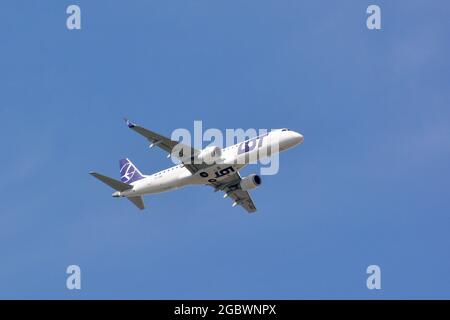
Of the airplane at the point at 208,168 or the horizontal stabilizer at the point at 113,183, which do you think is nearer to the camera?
the airplane at the point at 208,168

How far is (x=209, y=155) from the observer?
87688 millimetres

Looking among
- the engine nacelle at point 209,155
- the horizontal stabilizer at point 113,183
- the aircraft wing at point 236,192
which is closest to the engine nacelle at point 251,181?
the aircraft wing at point 236,192

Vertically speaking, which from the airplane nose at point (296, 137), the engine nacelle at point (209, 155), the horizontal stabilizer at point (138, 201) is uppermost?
the airplane nose at point (296, 137)

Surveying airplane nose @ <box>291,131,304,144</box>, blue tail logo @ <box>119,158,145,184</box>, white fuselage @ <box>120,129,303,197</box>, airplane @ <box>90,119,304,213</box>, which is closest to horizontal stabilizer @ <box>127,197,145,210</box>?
airplane @ <box>90,119,304,213</box>

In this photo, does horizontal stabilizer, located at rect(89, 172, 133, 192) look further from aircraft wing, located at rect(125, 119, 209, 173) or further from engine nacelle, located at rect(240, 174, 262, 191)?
engine nacelle, located at rect(240, 174, 262, 191)

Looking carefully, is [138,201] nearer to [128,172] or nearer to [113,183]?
[113,183]

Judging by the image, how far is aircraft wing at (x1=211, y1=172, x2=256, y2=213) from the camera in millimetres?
94938

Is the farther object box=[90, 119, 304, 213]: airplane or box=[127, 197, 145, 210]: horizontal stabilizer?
box=[127, 197, 145, 210]: horizontal stabilizer

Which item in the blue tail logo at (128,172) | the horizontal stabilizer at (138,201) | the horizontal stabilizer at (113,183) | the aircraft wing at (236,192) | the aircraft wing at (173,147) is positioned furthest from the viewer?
the blue tail logo at (128,172)

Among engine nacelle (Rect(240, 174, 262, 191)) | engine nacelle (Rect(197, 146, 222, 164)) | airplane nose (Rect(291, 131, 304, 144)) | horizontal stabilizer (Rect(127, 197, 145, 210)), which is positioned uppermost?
airplane nose (Rect(291, 131, 304, 144))

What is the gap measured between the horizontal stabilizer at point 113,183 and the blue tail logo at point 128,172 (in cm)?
279

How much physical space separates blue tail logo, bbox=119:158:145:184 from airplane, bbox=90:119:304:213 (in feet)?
2.22

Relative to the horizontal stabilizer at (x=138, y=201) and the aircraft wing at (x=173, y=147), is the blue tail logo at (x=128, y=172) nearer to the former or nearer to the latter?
the horizontal stabilizer at (x=138, y=201)

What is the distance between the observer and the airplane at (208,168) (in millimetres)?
87125
